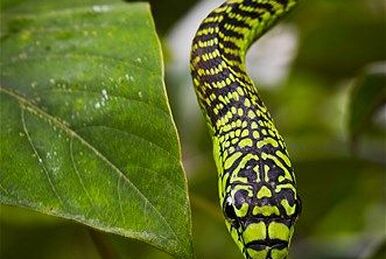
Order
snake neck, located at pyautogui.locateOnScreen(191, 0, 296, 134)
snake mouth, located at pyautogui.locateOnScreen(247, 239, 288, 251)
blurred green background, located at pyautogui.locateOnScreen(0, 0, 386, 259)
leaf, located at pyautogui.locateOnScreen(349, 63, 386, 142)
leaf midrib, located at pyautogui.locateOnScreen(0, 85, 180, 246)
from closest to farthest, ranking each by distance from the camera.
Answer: leaf midrib, located at pyautogui.locateOnScreen(0, 85, 180, 246) → snake mouth, located at pyautogui.locateOnScreen(247, 239, 288, 251) → snake neck, located at pyautogui.locateOnScreen(191, 0, 296, 134) → leaf, located at pyautogui.locateOnScreen(349, 63, 386, 142) → blurred green background, located at pyautogui.locateOnScreen(0, 0, 386, 259)

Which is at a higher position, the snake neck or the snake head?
the snake neck

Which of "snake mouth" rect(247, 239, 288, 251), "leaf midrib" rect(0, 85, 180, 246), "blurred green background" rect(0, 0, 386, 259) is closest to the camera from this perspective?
"leaf midrib" rect(0, 85, 180, 246)

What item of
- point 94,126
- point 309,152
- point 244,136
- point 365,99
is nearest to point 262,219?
point 244,136

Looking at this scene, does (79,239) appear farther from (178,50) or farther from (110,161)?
(110,161)

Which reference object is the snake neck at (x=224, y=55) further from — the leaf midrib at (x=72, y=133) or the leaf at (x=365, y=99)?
the leaf midrib at (x=72, y=133)

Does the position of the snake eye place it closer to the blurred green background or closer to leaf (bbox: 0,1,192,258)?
leaf (bbox: 0,1,192,258)

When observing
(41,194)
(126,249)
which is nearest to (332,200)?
(126,249)

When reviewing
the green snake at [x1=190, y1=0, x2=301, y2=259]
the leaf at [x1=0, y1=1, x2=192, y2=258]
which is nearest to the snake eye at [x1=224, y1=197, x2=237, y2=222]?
the green snake at [x1=190, y1=0, x2=301, y2=259]

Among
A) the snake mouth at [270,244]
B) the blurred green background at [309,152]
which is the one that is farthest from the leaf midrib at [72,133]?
the blurred green background at [309,152]
